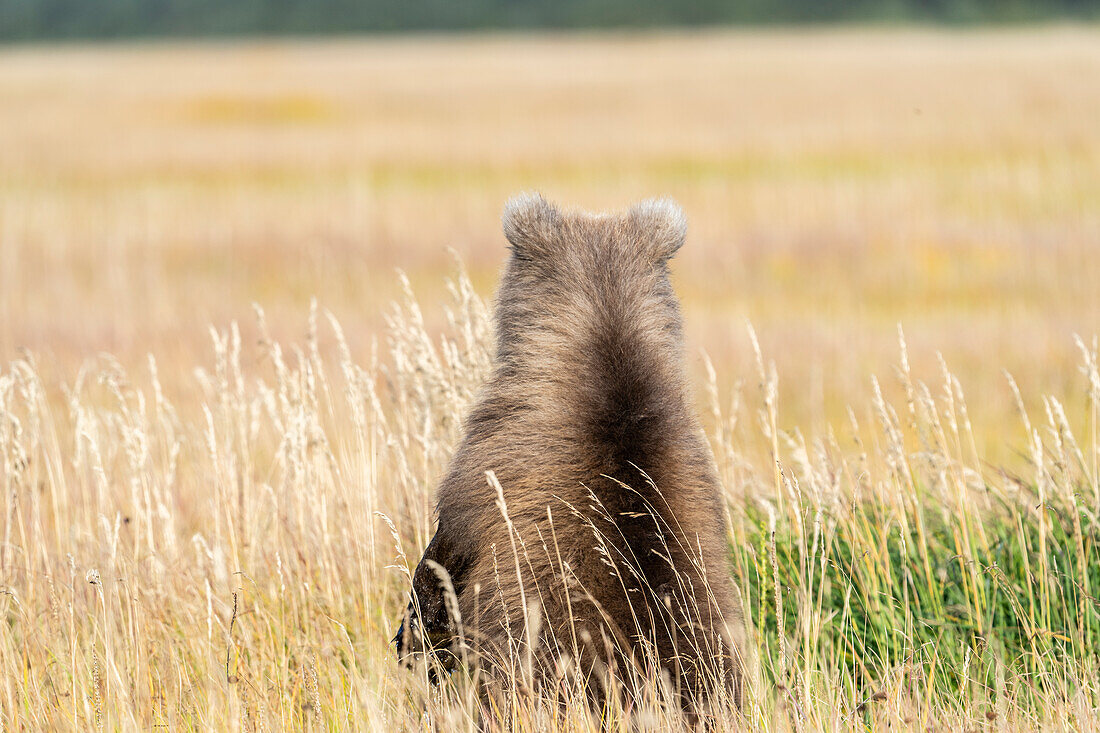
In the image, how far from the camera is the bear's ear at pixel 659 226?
128 inches

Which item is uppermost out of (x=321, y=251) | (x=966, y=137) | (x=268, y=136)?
(x=268, y=136)

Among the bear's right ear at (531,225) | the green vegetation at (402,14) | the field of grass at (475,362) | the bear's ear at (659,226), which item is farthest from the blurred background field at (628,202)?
the green vegetation at (402,14)

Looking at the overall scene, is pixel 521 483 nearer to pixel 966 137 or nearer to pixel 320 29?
pixel 966 137

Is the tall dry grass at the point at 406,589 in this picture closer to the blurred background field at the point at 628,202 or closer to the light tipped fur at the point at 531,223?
the light tipped fur at the point at 531,223

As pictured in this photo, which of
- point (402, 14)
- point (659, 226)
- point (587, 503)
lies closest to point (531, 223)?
point (659, 226)

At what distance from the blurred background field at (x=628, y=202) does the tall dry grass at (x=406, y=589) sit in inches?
131

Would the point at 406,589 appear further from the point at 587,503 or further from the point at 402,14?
the point at 402,14

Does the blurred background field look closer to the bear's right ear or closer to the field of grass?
the field of grass

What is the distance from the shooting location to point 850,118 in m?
29.2

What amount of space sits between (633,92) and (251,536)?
33873 mm

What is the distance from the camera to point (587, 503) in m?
2.89

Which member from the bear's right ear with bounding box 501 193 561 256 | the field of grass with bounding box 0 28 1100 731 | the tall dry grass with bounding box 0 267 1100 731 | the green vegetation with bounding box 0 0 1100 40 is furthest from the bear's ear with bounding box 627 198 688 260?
the green vegetation with bounding box 0 0 1100 40

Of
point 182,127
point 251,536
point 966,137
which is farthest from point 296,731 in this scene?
point 182,127

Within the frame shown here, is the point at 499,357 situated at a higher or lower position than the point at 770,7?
lower
